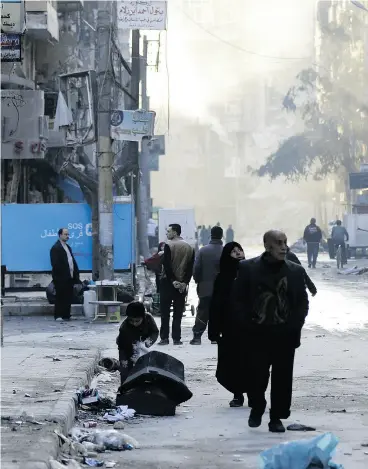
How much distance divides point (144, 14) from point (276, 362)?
1774 cm

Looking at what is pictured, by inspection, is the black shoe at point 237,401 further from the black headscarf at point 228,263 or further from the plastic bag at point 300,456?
the plastic bag at point 300,456

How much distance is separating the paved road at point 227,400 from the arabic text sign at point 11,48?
446 centimetres

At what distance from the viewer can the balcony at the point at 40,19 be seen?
36.2 m

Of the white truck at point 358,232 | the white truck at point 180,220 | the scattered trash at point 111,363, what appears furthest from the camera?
the white truck at point 358,232

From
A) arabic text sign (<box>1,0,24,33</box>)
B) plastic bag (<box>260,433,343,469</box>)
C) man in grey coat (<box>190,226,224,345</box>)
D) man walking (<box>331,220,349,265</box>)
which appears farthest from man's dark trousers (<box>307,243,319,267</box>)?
plastic bag (<box>260,433,343,469</box>)

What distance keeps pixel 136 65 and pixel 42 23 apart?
4579mm

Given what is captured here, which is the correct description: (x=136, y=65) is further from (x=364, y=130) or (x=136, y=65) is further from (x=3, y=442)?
(x=364, y=130)

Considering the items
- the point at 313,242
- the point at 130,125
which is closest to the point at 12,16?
the point at 130,125

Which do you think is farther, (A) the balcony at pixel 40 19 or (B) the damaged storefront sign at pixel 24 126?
(A) the balcony at pixel 40 19

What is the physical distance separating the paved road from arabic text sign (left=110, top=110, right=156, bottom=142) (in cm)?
396

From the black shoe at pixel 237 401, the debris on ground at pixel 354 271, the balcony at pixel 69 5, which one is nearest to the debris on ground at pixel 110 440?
the black shoe at pixel 237 401

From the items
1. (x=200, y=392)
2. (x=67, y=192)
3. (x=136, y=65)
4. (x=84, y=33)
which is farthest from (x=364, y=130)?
(x=200, y=392)

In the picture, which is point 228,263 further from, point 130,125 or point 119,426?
point 130,125

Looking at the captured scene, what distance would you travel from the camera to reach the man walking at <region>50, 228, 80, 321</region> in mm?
22641
